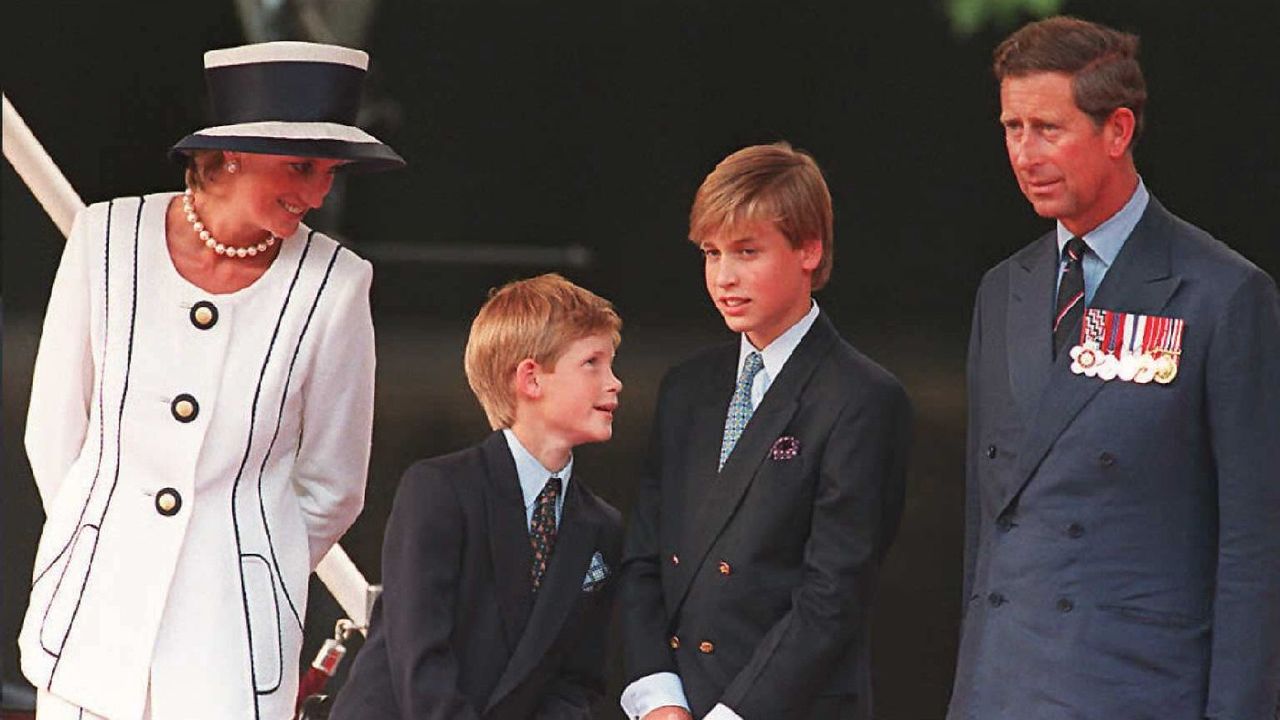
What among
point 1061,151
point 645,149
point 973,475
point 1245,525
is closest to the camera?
point 1245,525

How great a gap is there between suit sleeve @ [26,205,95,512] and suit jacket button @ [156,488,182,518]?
6.4 inches

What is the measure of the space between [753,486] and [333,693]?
2.76 ft

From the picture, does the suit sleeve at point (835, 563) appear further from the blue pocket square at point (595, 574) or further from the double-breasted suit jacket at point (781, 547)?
the blue pocket square at point (595, 574)

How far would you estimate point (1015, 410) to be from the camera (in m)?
2.79

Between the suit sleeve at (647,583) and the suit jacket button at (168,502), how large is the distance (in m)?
0.61

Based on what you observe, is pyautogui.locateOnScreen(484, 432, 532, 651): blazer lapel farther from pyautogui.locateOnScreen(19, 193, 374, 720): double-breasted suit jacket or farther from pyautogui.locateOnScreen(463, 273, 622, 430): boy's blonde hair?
pyautogui.locateOnScreen(19, 193, 374, 720): double-breasted suit jacket

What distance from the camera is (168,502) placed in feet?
9.71

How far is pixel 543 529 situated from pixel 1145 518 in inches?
32.3

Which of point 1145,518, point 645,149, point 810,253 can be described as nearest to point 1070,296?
point 1145,518

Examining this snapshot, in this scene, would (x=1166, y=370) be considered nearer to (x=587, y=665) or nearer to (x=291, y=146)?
(x=587, y=665)

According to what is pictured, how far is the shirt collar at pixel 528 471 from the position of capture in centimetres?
A: 307

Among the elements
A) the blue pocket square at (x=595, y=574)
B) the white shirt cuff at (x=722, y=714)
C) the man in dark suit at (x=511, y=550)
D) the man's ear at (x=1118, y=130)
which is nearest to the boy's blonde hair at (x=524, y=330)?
the man in dark suit at (x=511, y=550)

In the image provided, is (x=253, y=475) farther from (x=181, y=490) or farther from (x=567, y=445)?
(x=567, y=445)

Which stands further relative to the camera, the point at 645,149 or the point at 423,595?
the point at 645,149
